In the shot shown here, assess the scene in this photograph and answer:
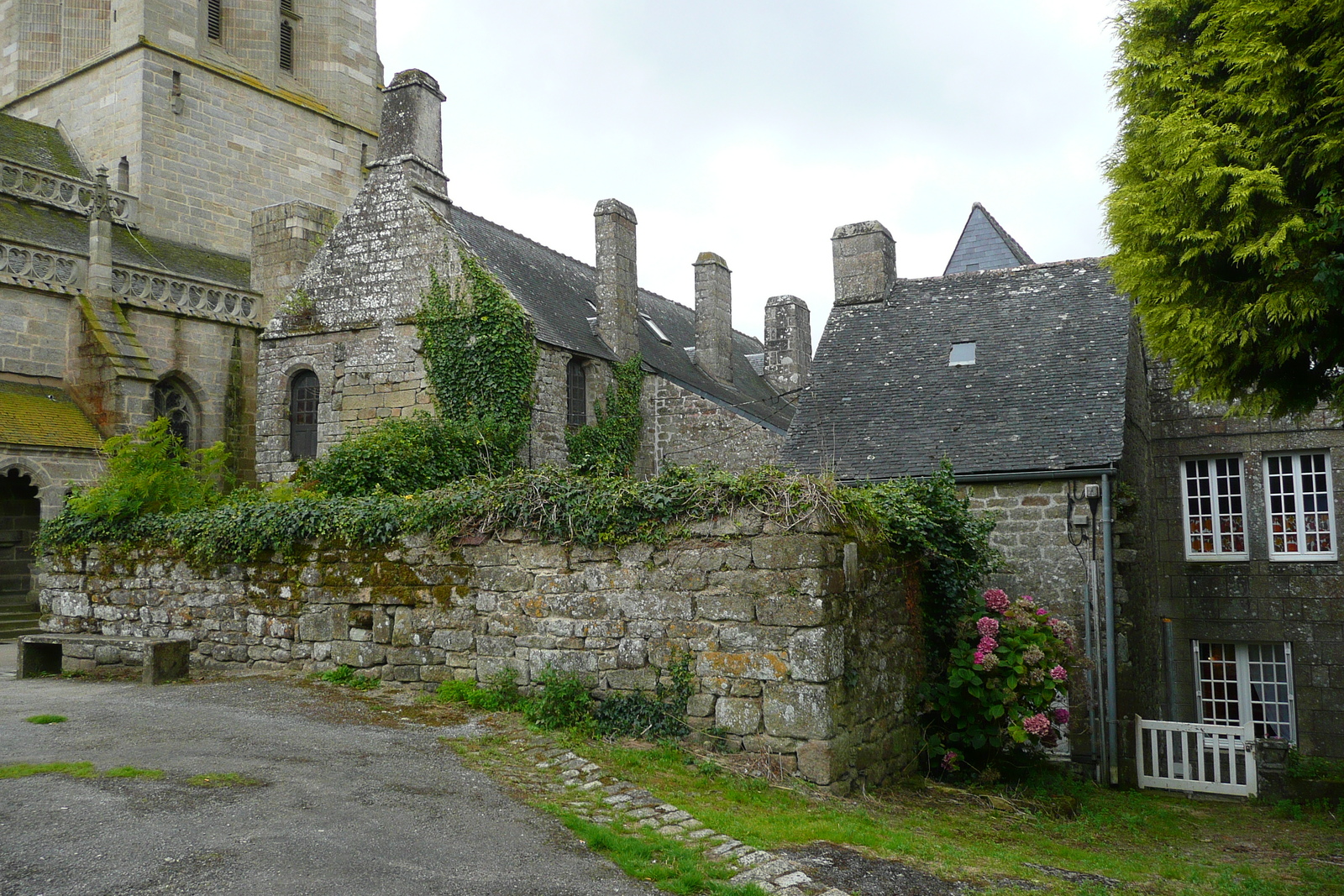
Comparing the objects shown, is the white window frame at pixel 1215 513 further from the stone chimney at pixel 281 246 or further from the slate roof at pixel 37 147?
the slate roof at pixel 37 147

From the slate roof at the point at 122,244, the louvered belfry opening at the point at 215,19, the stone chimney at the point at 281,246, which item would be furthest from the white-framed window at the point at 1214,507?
the louvered belfry opening at the point at 215,19

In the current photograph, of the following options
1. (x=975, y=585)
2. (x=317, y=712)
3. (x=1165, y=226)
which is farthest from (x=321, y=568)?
(x=1165, y=226)

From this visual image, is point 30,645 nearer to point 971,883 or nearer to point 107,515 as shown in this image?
point 107,515

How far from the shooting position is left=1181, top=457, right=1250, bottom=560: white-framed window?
15.0 meters

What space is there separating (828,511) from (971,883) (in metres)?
2.84

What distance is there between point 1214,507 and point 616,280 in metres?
11.4

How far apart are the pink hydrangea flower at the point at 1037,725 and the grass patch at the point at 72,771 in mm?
6925

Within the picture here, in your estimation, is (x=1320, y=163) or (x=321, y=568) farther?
(x=321, y=568)

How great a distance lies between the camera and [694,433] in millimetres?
19922

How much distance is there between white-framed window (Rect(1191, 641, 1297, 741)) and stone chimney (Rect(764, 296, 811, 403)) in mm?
14125

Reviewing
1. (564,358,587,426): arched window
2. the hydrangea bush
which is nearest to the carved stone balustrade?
(564,358,587,426): arched window

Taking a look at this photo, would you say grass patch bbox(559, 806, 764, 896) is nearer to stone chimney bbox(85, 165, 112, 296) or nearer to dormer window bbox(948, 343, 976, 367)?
dormer window bbox(948, 343, 976, 367)

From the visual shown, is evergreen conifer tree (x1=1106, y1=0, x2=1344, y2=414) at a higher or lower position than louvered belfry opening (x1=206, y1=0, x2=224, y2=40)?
lower

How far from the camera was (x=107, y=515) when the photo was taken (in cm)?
1139
